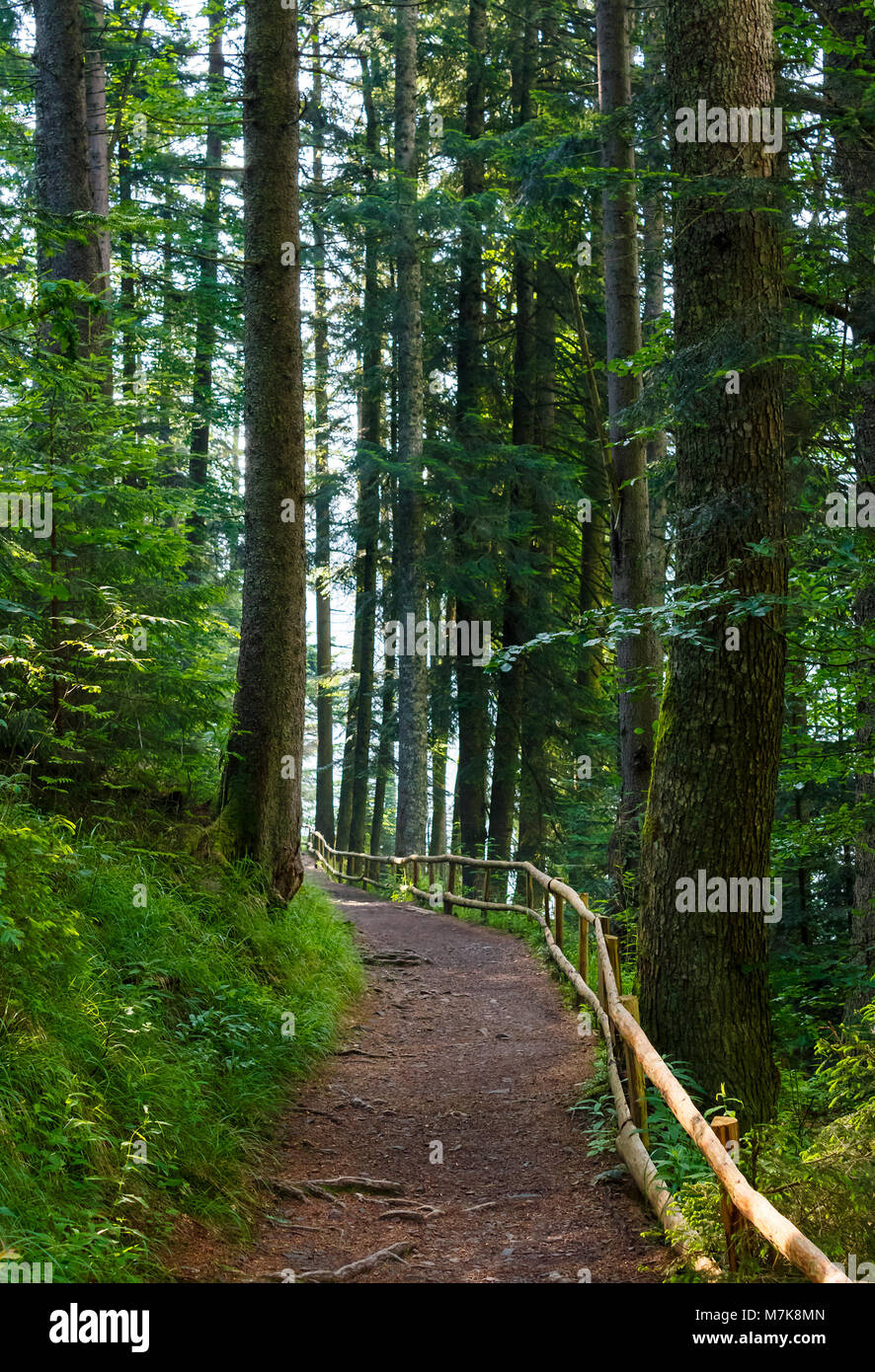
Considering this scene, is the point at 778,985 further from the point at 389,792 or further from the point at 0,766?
the point at 389,792

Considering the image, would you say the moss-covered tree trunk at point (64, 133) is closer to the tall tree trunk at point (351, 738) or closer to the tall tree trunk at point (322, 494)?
the tall tree trunk at point (322, 494)

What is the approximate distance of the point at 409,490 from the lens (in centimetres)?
1819

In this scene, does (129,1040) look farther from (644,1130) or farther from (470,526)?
(470,526)

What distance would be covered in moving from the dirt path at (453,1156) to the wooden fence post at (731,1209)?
69cm

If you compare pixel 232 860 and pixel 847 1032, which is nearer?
pixel 847 1032

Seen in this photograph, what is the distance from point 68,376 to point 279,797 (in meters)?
4.09

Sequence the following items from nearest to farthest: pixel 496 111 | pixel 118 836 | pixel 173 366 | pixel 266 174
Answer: pixel 118 836, pixel 266 174, pixel 173 366, pixel 496 111

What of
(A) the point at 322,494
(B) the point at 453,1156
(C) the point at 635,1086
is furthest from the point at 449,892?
(C) the point at 635,1086

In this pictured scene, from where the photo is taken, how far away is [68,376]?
6.92m

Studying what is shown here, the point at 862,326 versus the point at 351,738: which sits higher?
the point at 862,326

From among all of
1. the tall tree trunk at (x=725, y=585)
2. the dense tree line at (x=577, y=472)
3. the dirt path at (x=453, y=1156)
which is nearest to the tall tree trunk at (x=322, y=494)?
the dense tree line at (x=577, y=472)

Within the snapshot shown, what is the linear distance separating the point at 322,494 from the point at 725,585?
15144mm
